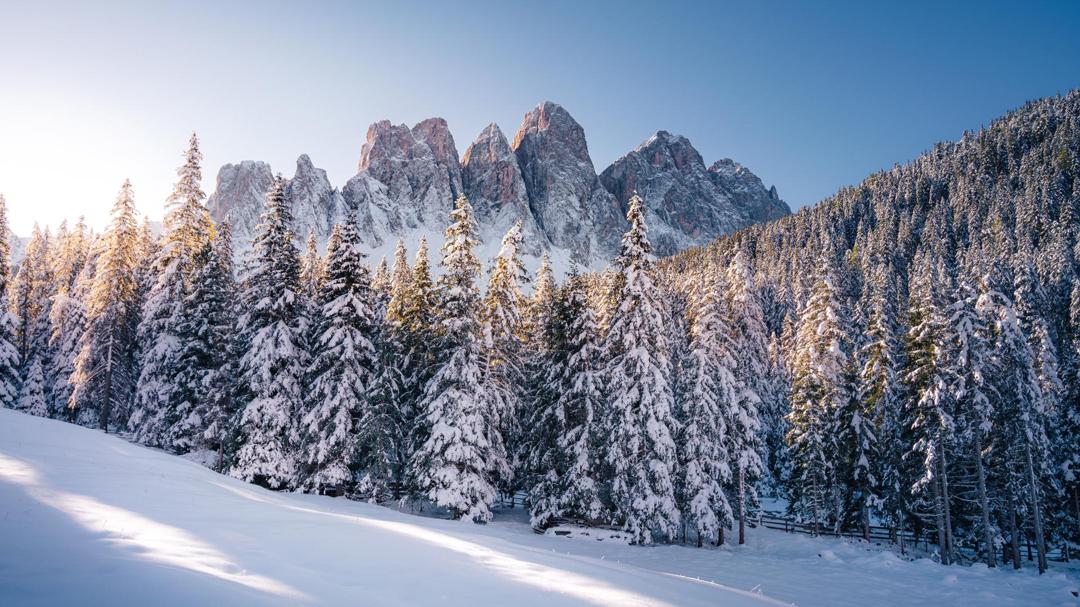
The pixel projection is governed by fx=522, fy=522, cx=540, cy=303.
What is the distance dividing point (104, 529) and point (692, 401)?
23.5 metres

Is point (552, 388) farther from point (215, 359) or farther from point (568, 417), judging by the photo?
point (215, 359)

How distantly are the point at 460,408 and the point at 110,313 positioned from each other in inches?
844

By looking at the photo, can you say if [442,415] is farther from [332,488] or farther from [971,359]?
[971,359]

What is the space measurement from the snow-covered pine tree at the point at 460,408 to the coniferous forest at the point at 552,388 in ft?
0.40

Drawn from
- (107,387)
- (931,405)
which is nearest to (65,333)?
(107,387)

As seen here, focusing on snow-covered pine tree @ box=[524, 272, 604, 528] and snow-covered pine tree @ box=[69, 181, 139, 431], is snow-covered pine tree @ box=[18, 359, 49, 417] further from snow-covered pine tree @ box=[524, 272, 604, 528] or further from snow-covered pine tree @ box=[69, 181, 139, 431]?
snow-covered pine tree @ box=[524, 272, 604, 528]

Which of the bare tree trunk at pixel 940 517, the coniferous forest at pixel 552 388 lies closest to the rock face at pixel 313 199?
the coniferous forest at pixel 552 388

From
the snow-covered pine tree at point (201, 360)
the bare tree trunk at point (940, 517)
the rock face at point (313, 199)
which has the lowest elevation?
the bare tree trunk at point (940, 517)

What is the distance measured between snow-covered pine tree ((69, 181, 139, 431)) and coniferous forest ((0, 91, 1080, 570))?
0.13 meters

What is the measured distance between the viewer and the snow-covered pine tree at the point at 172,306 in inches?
1054

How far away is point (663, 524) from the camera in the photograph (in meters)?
22.8

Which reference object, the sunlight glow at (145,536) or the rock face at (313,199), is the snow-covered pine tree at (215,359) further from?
the rock face at (313,199)

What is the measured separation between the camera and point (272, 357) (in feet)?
79.6

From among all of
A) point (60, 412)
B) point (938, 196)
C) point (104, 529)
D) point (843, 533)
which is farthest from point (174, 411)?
point (938, 196)
